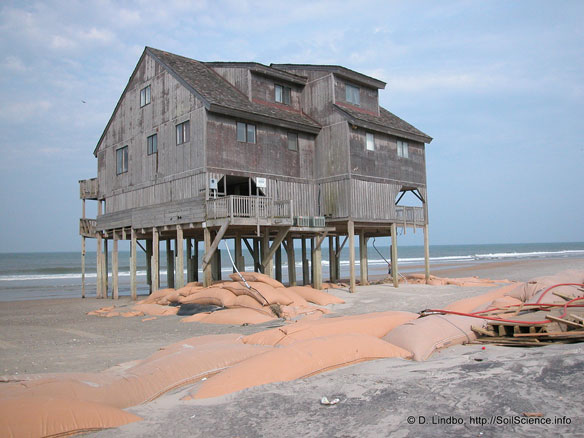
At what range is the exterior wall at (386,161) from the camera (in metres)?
21.8

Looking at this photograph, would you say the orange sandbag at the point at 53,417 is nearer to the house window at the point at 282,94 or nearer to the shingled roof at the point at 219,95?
the shingled roof at the point at 219,95

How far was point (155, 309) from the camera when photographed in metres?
16.5

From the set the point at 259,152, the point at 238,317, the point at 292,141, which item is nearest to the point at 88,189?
the point at 259,152

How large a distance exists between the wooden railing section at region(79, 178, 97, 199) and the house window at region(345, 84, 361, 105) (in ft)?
45.9

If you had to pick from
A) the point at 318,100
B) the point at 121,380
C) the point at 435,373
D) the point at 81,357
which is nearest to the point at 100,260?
the point at 318,100

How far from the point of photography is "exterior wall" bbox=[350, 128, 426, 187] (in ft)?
71.4

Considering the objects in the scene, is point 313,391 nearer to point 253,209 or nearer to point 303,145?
point 253,209

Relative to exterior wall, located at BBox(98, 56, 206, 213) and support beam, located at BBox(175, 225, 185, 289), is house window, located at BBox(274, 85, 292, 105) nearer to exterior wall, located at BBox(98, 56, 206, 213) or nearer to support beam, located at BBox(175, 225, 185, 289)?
exterior wall, located at BBox(98, 56, 206, 213)

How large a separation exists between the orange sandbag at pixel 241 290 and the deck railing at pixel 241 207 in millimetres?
2369

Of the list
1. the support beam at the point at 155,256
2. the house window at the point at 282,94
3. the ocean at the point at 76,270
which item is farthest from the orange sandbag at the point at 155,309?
the ocean at the point at 76,270

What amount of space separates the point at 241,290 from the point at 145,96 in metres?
11.7

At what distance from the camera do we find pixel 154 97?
21.5 m

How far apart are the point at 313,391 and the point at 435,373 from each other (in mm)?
1466

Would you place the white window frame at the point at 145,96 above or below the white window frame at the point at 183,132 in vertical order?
above
